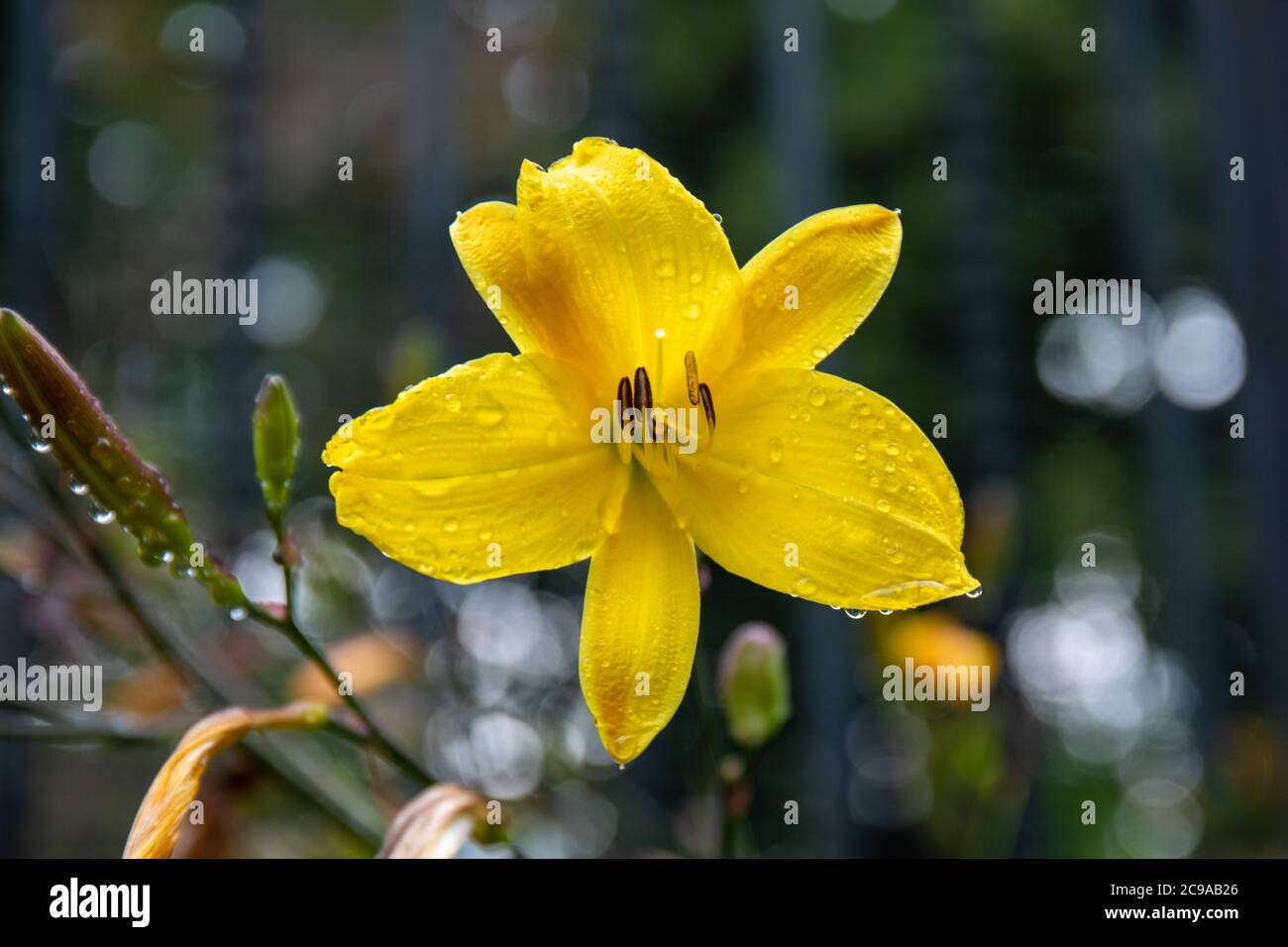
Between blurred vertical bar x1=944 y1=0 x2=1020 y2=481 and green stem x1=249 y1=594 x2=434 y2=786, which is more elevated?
blurred vertical bar x1=944 y1=0 x2=1020 y2=481

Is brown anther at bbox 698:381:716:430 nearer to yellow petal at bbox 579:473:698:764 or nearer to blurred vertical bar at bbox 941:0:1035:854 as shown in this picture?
yellow petal at bbox 579:473:698:764

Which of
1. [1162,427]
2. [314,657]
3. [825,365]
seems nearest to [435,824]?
[314,657]

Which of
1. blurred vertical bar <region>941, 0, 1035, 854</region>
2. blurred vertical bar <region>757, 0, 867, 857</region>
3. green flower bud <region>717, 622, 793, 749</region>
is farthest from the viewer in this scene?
blurred vertical bar <region>941, 0, 1035, 854</region>

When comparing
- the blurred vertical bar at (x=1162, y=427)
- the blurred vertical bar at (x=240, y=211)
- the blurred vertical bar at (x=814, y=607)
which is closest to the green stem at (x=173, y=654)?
the blurred vertical bar at (x=814, y=607)

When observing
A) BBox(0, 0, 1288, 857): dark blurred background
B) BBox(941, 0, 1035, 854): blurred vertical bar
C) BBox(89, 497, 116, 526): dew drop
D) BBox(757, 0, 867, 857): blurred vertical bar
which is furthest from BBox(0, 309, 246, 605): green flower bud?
BBox(941, 0, 1035, 854): blurred vertical bar

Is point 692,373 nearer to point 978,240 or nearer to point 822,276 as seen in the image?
point 822,276
